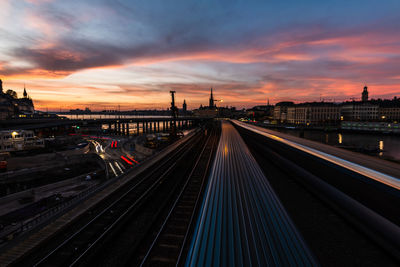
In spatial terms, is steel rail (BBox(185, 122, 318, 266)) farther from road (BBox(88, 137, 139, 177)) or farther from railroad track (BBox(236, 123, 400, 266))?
road (BBox(88, 137, 139, 177))

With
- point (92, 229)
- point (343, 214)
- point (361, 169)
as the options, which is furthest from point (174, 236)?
point (361, 169)

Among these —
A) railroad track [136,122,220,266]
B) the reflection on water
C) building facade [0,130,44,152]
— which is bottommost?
the reflection on water

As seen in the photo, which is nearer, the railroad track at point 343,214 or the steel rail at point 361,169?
the railroad track at point 343,214

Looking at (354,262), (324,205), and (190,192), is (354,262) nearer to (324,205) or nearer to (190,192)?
(324,205)

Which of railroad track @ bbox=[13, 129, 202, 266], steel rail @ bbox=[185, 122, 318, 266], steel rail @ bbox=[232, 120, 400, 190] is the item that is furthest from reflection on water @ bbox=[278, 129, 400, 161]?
railroad track @ bbox=[13, 129, 202, 266]

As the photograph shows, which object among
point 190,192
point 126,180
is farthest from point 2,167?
point 190,192

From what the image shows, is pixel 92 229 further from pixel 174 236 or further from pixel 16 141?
pixel 16 141

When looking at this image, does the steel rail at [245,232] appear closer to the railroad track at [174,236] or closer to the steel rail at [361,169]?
the railroad track at [174,236]

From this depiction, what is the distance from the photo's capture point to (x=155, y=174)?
16.8m

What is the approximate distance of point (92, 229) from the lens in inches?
352

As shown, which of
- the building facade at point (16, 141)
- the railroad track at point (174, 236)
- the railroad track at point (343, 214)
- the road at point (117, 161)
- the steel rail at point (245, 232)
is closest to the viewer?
the steel rail at point (245, 232)

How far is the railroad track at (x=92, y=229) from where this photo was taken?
23.5ft

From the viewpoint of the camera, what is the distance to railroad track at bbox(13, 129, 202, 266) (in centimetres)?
717

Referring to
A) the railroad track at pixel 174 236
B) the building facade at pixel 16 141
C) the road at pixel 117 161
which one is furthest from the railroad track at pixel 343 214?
the building facade at pixel 16 141
